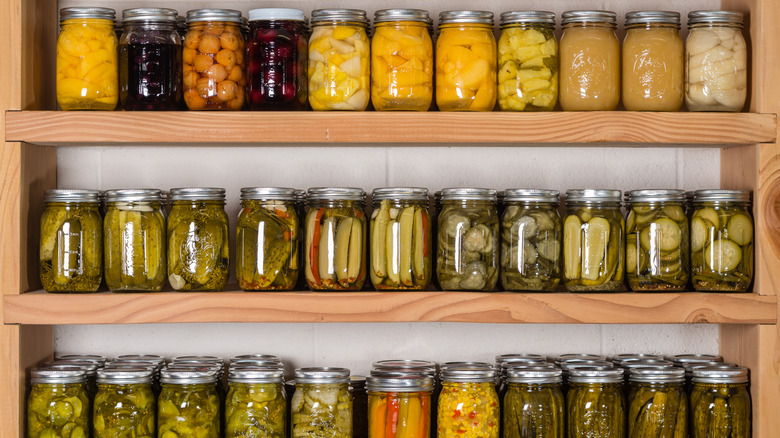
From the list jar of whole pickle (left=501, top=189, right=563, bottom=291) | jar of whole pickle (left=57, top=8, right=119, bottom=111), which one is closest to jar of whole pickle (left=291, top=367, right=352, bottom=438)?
jar of whole pickle (left=501, top=189, right=563, bottom=291)

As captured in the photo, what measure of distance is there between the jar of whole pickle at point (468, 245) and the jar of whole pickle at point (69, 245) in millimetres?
581

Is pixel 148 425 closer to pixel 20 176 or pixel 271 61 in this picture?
pixel 20 176

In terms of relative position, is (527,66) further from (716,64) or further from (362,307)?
(362,307)

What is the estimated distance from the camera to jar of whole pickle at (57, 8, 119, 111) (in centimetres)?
144

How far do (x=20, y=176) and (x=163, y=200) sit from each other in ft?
0.78

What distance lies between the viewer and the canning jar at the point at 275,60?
1.46 m

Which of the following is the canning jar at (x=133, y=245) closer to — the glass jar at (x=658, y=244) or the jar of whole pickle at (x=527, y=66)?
the jar of whole pickle at (x=527, y=66)

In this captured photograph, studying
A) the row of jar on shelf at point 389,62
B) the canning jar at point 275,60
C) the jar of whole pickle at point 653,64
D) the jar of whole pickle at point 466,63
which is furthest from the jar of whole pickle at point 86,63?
the jar of whole pickle at point 653,64

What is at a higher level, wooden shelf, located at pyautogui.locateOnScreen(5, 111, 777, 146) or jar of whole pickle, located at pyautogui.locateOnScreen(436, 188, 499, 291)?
wooden shelf, located at pyautogui.locateOnScreen(5, 111, 777, 146)

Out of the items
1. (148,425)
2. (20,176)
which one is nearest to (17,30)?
(20,176)

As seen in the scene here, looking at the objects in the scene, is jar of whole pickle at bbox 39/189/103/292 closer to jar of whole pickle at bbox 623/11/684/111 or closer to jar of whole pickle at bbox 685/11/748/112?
jar of whole pickle at bbox 623/11/684/111

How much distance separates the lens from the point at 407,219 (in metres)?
1.45

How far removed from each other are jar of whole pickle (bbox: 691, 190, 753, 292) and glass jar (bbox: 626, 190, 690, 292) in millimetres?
20

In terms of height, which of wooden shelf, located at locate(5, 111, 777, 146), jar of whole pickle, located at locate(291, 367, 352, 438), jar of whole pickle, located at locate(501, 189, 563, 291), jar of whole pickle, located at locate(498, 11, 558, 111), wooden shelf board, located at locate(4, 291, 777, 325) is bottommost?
jar of whole pickle, located at locate(291, 367, 352, 438)
